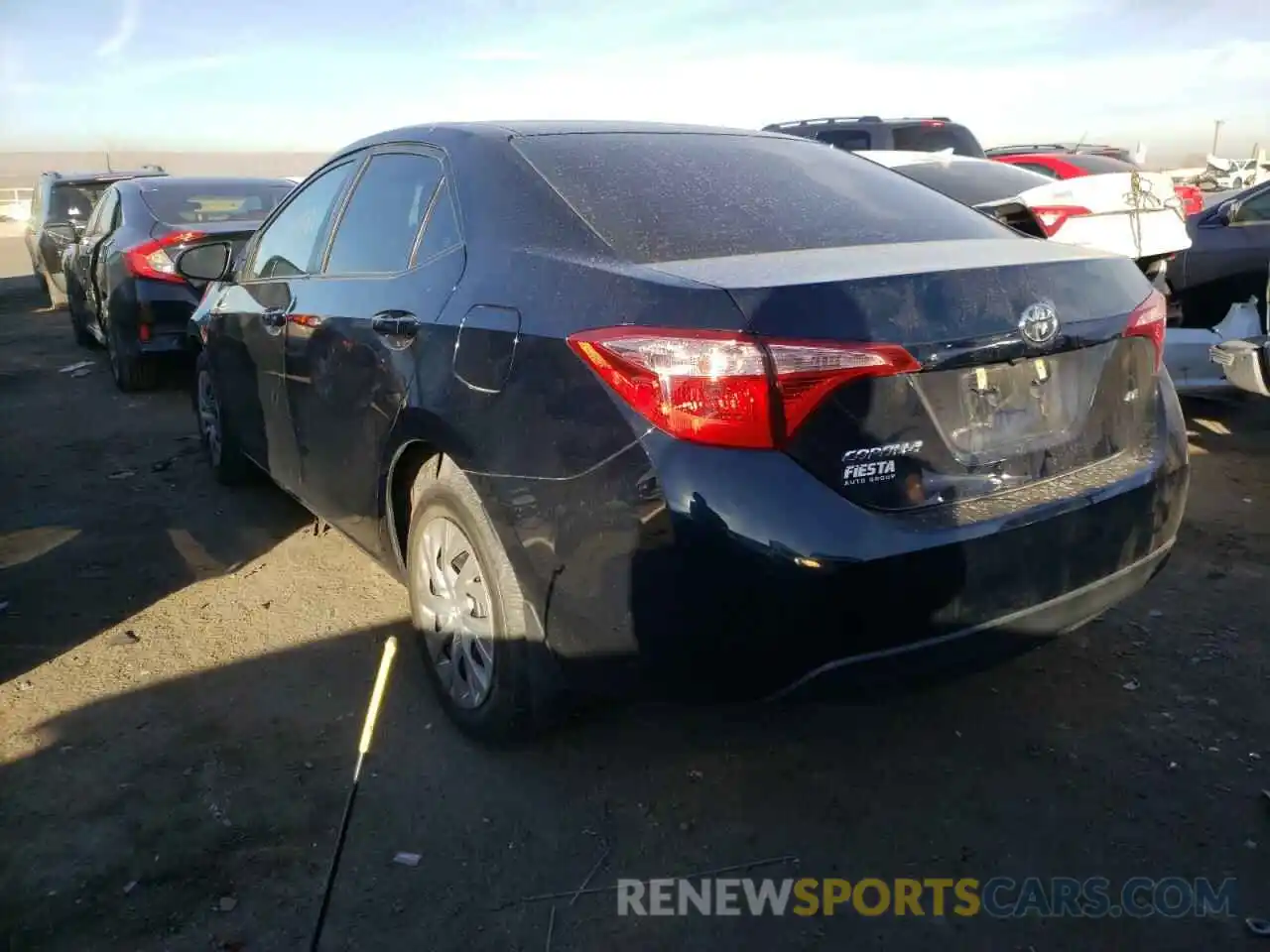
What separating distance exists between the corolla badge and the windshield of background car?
12.5m

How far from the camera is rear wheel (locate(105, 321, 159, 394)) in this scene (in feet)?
26.2

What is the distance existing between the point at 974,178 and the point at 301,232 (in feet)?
15.0

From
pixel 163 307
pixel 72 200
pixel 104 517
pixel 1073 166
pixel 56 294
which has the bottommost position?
pixel 104 517

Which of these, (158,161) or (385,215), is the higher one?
(158,161)

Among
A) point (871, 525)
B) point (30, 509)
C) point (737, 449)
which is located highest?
point (737, 449)

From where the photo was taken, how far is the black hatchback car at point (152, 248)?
7.67 metres

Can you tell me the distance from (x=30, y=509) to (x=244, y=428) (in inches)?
60.2

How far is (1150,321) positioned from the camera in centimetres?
285

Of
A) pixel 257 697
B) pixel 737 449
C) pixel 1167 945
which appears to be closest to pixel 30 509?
pixel 257 697

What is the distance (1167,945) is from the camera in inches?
91.4

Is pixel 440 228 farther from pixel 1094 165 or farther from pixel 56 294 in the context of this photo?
pixel 56 294

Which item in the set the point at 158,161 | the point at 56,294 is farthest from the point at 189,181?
the point at 158,161

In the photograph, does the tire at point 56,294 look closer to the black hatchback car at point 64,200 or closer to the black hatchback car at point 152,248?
the black hatchback car at point 64,200

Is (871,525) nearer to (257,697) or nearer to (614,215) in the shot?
(614,215)
